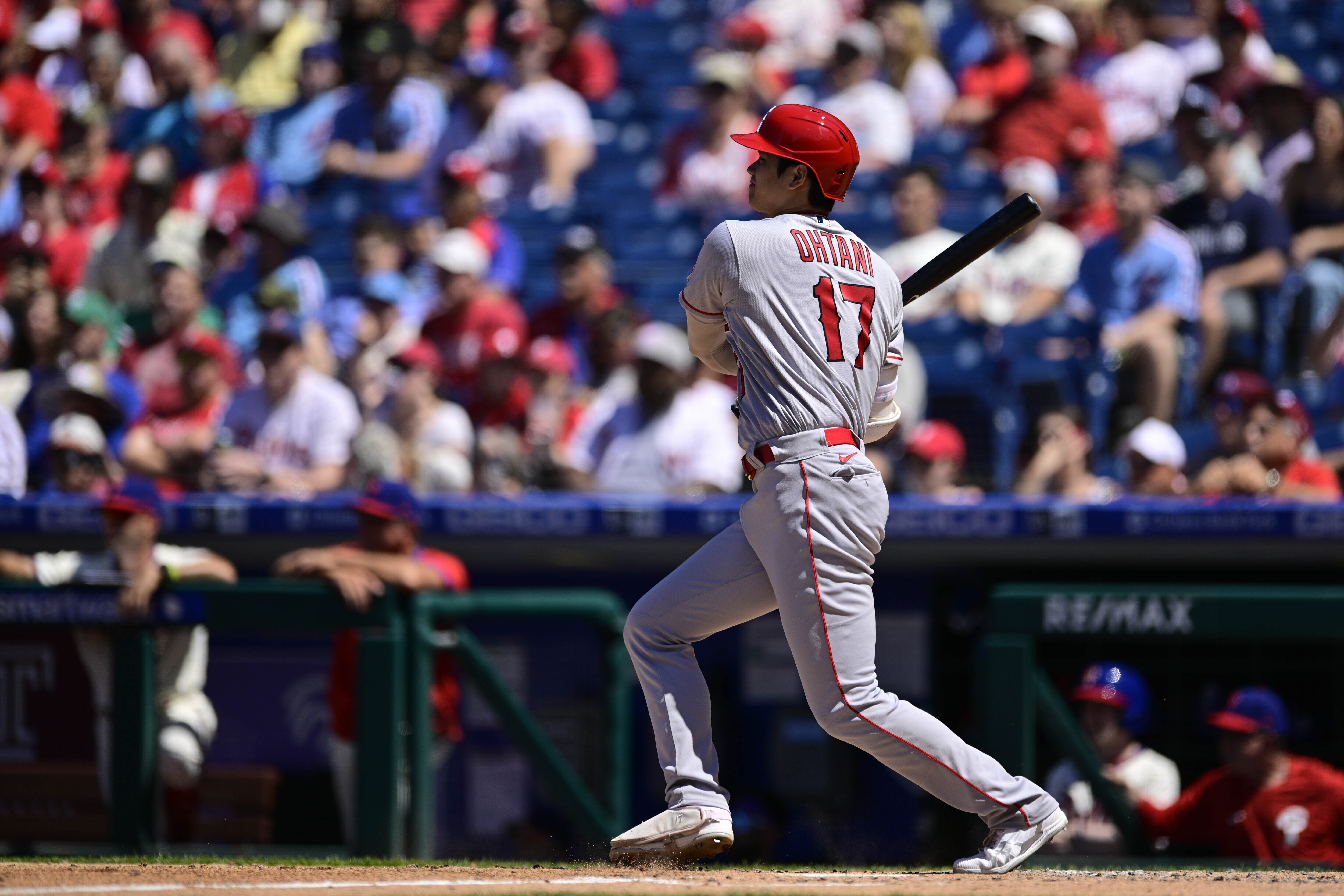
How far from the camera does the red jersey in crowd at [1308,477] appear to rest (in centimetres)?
629

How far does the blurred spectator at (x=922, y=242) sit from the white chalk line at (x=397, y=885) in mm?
4408

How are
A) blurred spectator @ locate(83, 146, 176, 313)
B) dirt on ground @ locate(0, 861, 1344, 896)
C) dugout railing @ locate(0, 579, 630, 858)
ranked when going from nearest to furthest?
1. dirt on ground @ locate(0, 861, 1344, 896)
2. dugout railing @ locate(0, 579, 630, 858)
3. blurred spectator @ locate(83, 146, 176, 313)

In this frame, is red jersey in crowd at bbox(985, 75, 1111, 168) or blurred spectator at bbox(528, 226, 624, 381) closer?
blurred spectator at bbox(528, 226, 624, 381)

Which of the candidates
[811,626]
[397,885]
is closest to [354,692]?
[397,885]

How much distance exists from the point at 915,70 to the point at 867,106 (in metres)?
0.71

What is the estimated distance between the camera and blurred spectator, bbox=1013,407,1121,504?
685 cm

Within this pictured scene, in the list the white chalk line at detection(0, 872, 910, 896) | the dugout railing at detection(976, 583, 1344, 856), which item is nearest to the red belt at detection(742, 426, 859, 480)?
the white chalk line at detection(0, 872, 910, 896)

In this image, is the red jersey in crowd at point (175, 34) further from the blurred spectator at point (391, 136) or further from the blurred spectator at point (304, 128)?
the blurred spectator at point (391, 136)

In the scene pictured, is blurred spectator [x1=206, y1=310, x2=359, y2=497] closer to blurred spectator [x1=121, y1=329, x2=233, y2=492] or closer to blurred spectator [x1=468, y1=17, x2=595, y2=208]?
blurred spectator [x1=121, y1=329, x2=233, y2=492]

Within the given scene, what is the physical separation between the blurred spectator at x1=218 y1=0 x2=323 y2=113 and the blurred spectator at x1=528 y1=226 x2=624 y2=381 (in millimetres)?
3737

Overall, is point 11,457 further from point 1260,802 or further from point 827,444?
point 1260,802

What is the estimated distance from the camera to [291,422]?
7.58 meters

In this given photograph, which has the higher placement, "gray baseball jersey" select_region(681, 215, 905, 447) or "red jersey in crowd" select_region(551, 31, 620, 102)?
"red jersey in crowd" select_region(551, 31, 620, 102)

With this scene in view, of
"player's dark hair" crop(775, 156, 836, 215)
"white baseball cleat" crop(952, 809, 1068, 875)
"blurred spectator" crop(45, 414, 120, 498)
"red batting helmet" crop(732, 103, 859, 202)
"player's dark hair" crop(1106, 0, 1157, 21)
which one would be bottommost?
"white baseball cleat" crop(952, 809, 1068, 875)
